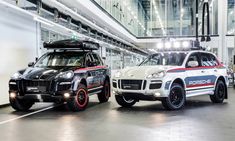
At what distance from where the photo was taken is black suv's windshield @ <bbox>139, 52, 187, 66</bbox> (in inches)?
392

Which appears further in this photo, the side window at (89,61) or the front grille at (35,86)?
the side window at (89,61)

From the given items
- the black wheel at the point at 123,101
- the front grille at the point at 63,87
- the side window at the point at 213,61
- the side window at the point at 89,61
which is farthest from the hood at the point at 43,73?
the side window at the point at 213,61

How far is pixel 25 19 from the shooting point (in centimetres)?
1163

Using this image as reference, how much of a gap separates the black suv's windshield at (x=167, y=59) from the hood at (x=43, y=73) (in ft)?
8.25

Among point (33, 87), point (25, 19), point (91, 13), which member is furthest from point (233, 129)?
point (91, 13)

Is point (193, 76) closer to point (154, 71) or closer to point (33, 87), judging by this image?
point (154, 71)

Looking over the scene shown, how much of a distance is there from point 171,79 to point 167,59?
1.14 metres

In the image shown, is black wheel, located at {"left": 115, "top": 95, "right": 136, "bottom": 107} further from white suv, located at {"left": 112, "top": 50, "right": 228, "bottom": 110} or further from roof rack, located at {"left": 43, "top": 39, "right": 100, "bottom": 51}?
roof rack, located at {"left": 43, "top": 39, "right": 100, "bottom": 51}

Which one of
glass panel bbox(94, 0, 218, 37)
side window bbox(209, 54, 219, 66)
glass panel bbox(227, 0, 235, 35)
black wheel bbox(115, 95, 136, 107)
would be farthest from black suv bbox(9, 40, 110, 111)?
glass panel bbox(227, 0, 235, 35)

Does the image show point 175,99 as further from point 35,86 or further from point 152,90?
point 35,86

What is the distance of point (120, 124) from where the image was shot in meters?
7.16

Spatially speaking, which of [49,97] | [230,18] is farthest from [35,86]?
[230,18]

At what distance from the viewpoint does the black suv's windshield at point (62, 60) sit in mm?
10010

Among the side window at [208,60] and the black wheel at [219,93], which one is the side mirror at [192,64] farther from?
the black wheel at [219,93]
